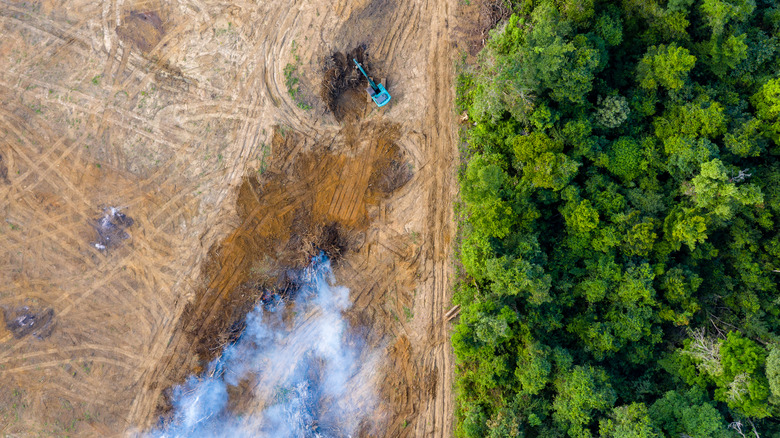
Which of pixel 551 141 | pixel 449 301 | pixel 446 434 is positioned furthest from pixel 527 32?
pixel 446 434

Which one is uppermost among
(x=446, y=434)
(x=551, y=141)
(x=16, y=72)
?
(x=16, y=72)

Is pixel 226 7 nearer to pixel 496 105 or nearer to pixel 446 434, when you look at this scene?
pixel 496 105

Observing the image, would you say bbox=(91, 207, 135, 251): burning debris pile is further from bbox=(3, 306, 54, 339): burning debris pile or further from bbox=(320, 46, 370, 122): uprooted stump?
bbox=(320, 46, 370, 122): uprooted stump

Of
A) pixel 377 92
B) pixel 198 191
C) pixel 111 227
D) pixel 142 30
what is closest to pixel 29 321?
pixel 111 227

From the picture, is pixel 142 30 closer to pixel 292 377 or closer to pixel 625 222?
pixel 292 377

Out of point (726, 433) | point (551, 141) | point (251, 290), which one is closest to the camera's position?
point (726, 433)

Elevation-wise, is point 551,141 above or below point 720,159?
above
